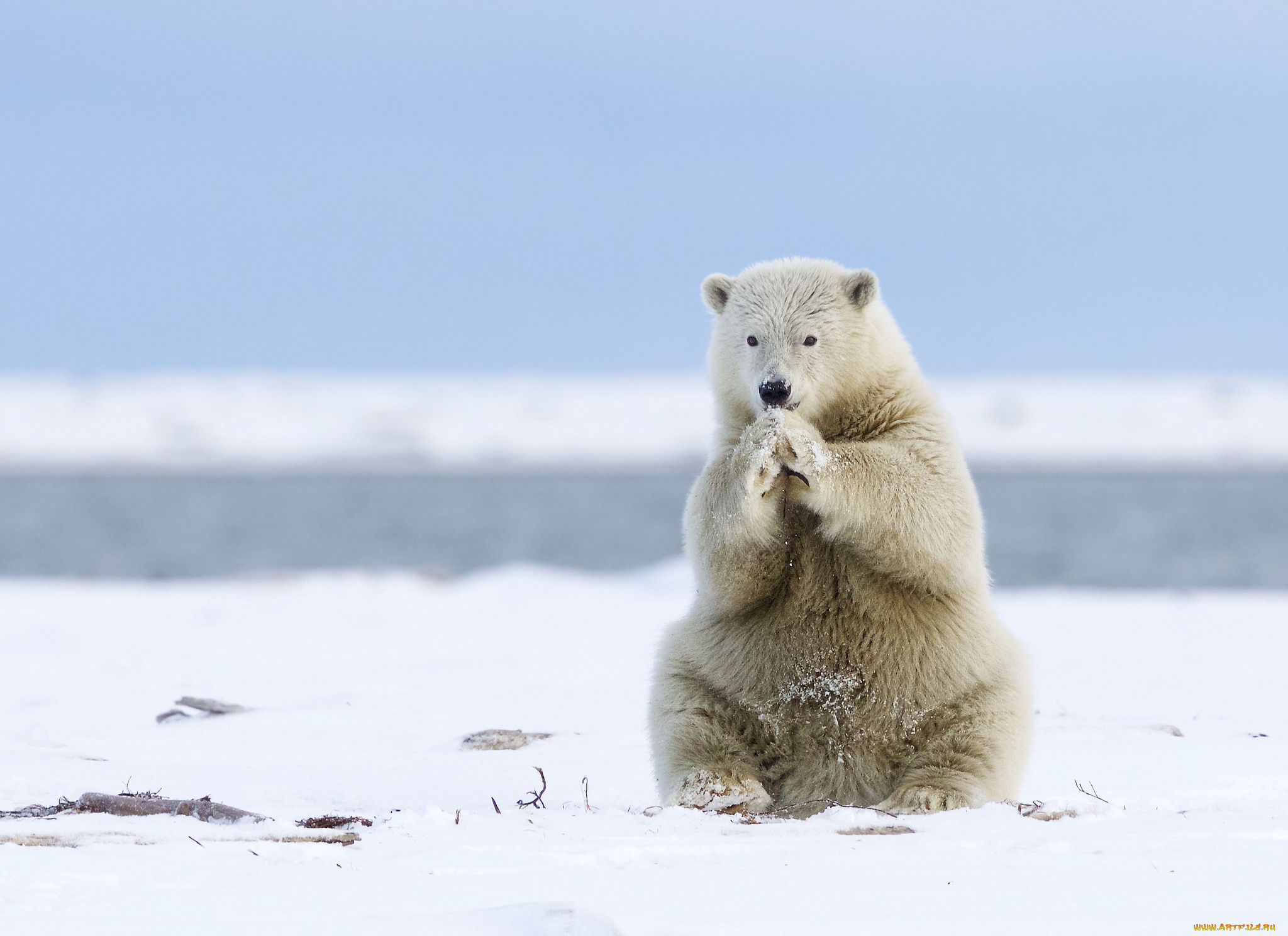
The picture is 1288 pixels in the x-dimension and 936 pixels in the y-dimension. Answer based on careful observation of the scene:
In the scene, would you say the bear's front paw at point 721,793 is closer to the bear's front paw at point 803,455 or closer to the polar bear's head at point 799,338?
the bear's front paw at point 803,455

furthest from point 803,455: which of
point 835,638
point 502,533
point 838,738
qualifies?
point 502,533

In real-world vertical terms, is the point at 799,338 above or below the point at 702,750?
above

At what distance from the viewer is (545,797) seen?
4879mm

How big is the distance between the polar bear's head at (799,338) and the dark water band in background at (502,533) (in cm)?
1475

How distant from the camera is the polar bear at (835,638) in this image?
4250mm

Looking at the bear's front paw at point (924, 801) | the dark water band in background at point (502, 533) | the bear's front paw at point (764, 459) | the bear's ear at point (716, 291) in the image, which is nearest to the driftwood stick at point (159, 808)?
the bear's front paw at point (764, 459)

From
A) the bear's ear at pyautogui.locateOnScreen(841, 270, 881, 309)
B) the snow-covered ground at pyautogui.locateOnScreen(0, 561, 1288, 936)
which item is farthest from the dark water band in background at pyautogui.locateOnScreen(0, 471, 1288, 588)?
the bear's ear at pyautogui.locateOnScreen(841, 270, 881, 309)

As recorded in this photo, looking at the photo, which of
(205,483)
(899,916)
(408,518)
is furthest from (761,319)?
(205,483)

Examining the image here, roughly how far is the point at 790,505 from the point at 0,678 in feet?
18.2

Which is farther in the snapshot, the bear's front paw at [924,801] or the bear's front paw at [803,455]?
the bear's front paw at [803,455]

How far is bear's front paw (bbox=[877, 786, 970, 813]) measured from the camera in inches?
159

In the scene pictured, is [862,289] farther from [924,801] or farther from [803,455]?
[924,801]

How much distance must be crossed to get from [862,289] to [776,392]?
692mm

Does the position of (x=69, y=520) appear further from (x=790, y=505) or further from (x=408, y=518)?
(x=790, y=505)
